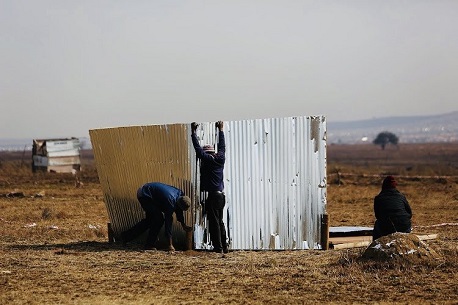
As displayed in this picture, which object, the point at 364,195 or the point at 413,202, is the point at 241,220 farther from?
the point at 364,195

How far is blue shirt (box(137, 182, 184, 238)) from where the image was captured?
14.8 metres

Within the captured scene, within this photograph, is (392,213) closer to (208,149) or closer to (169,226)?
(208,149)

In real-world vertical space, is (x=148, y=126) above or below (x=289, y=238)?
above

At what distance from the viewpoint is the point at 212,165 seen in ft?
47.8

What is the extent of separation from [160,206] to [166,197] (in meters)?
0.31

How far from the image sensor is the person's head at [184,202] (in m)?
14.6

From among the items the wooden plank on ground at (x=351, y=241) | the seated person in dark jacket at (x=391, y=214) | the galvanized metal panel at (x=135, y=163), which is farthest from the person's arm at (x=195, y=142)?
the seated person in dark jacket at (x=391, y=214)

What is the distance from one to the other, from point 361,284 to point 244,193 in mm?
4061

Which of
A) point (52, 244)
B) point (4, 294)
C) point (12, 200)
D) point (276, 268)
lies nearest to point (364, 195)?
point (12, 200)

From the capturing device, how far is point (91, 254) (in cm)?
1471

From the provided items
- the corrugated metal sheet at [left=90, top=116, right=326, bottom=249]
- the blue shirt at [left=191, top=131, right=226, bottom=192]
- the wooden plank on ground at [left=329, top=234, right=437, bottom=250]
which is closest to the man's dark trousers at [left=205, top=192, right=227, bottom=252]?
the blue shirt at [left=191, top=131, right=226, bottom=192]

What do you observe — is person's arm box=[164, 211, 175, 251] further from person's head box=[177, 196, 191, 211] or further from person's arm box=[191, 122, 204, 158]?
person's arm box=[191, 122, 204, 158]

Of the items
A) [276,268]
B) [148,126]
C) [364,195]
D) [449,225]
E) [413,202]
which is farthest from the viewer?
[364,195]

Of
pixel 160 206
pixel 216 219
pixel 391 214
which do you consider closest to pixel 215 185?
pixel 216 219
